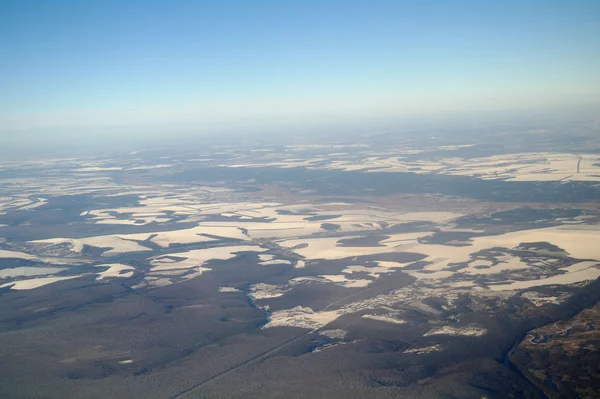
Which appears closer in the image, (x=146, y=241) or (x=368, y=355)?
(x=368, y=355)

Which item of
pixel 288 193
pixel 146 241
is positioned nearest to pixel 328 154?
pixel 288 193

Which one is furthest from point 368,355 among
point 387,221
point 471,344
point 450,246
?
point 387,221

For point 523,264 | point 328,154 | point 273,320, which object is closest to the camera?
point 273,320

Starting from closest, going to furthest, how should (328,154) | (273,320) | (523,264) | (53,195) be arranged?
(273,320) → (523,264) → (53,195) → (328,154)

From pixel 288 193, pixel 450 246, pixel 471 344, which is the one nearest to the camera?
pixel 471 344

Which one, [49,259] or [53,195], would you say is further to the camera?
[53,195]

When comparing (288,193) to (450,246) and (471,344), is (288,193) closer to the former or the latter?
(450,246)

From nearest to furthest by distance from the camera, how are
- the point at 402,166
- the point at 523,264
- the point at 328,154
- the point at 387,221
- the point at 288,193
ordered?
the point at 523,264 < the point at 387,221 < the point at 288,193 < the point at 402,166 < the point at 328,154

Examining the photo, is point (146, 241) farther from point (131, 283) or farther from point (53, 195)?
point (53, 195)
